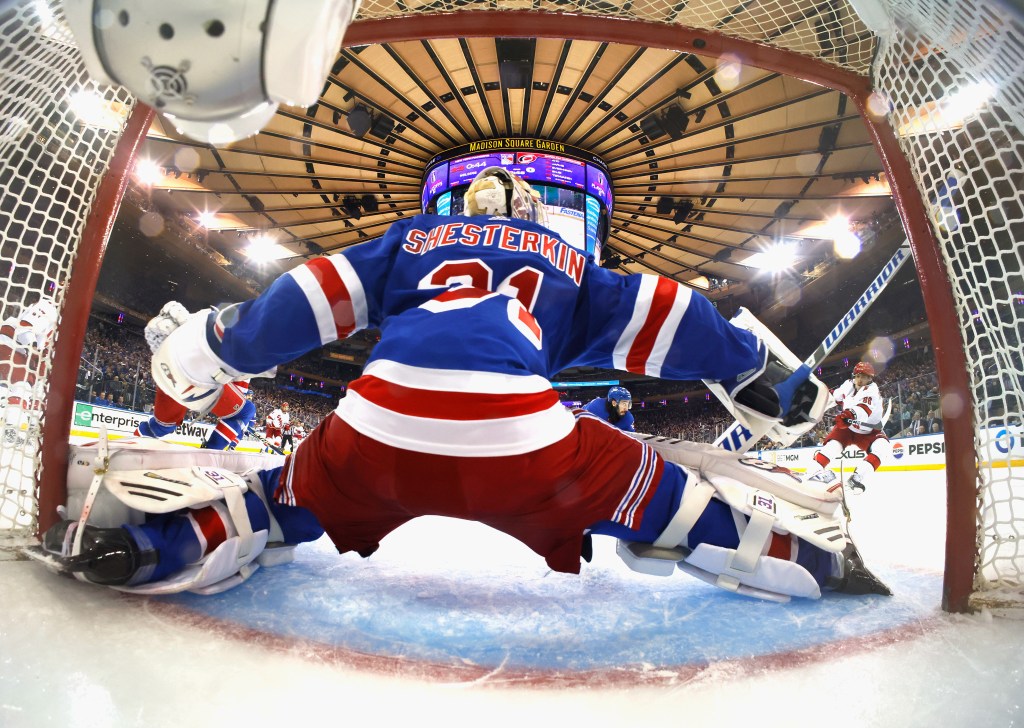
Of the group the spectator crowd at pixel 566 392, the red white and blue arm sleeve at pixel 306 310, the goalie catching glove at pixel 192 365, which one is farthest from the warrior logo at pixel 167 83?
the spectator crowd at pixel 566 392

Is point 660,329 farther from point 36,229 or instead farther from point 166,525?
point 36,229

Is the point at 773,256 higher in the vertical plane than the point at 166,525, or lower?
higher

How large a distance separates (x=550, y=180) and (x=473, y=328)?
6158 millimetres

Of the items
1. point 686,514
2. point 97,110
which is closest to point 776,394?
point 686,514

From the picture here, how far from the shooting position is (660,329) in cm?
129

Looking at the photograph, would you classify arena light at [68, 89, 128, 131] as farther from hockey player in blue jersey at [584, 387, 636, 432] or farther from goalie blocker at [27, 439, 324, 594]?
hockey player in blue jersey at [584, 387, 636, 432]

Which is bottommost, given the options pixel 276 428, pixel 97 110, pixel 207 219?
pixel 276 428

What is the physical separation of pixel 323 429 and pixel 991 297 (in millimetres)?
1551

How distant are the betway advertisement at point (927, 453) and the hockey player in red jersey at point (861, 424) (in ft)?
0.75

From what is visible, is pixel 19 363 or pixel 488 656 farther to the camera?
pixel 19 363

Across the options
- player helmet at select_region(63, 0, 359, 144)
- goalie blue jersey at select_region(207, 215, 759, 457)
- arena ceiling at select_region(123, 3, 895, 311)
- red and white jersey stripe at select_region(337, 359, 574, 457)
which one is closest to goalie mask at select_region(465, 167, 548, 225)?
goalie blue jersey at select_region(207, 215, 759, 457)

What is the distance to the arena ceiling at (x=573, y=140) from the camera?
562 cm

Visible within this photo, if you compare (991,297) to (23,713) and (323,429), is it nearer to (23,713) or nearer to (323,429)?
(323,429)

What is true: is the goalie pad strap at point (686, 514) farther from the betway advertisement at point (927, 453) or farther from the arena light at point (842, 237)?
the arena light at point (842, 237)
